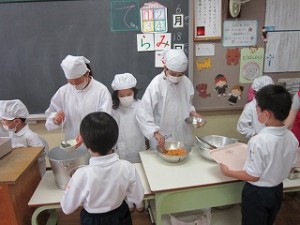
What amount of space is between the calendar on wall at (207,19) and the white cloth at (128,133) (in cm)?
90

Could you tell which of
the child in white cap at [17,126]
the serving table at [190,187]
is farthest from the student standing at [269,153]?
the child in white cap at [17,126]

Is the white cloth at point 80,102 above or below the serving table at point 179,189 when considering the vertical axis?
above

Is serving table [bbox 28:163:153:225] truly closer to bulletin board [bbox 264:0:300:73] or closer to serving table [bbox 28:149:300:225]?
serving table [bbox 28:149:300:225]

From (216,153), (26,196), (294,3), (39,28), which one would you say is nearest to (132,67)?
(39,28)

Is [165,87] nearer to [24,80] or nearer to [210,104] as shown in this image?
→ [210,104]

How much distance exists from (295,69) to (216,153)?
5.33 ft

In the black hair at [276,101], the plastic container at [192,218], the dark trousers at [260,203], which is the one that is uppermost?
the black hair at [276,101]

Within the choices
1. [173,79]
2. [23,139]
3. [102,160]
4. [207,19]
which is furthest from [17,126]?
[207,19]

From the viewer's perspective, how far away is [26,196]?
1.54m

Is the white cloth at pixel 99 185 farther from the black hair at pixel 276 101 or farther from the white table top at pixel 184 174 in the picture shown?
the black hair at pixel 276 101

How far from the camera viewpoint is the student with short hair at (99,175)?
3.79 feet

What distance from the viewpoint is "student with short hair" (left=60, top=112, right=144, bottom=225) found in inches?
45.5

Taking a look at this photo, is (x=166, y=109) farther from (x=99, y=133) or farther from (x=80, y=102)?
(x=99, y=133)

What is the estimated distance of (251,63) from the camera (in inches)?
101
